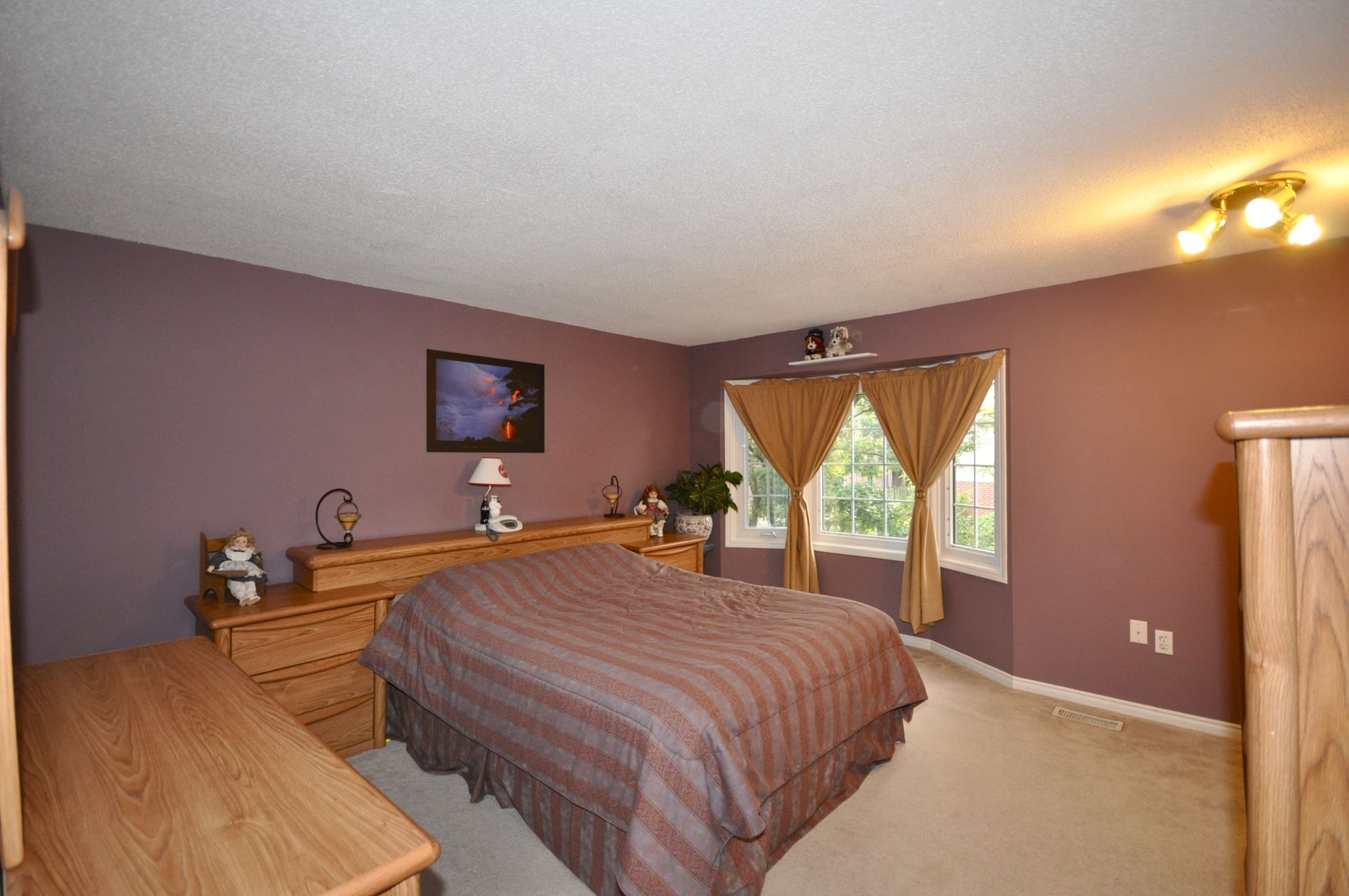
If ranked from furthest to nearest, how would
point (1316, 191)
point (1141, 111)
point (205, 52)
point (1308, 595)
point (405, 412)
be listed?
point (405, 412), point (1316, 191), point (1141, 111), point (205, 52), point (1308, 595)

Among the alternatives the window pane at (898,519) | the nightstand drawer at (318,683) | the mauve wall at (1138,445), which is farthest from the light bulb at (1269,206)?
the nightstand drawer at (318,683)

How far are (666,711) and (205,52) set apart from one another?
209cm

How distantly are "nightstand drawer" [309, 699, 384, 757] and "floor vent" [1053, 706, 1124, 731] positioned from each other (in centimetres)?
349

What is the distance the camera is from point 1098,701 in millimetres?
3369

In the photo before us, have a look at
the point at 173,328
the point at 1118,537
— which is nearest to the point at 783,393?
the point at 1118,537

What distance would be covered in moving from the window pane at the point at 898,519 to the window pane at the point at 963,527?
31cm

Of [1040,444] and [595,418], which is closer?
[1040,444]

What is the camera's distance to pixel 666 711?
1.89m

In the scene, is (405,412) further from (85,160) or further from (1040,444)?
(1040,444)

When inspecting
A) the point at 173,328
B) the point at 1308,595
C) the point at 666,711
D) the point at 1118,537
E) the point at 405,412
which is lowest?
the point at 666,711

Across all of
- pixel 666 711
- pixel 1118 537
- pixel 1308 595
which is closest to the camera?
pixel 1308 595

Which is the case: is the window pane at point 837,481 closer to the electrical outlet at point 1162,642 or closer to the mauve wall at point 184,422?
the electrical outlet at point 1162,642

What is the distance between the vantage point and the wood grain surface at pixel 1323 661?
24.7 inches

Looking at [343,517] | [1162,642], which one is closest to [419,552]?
[343,517]
